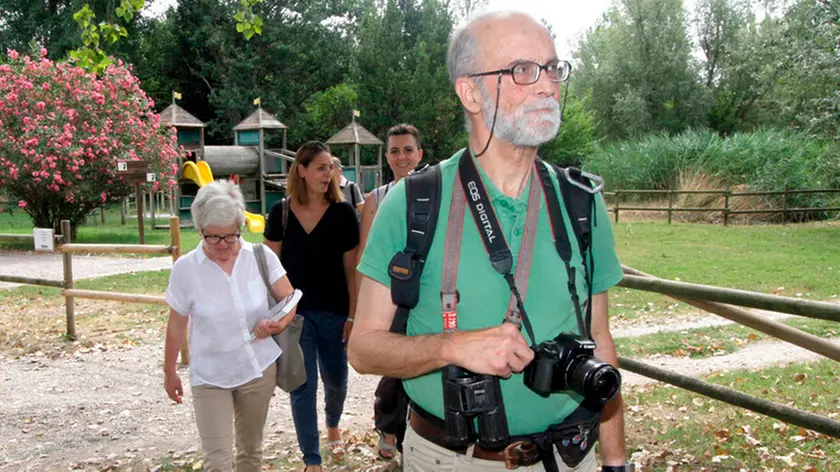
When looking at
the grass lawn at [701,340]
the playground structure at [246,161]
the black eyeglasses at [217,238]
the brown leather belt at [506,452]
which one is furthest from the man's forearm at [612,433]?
the playground structure at [246,161]

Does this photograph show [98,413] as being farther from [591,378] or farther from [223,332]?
[591,378]

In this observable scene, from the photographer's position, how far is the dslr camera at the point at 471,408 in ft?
5.91

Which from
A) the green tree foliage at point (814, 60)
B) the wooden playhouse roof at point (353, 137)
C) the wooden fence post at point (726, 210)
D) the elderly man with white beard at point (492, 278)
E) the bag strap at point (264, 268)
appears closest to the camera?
the elderly man with white beard at point (492, 278)

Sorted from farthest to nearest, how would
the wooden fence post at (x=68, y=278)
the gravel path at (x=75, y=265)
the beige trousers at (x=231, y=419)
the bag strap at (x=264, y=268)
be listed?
the gravel path at (x=75, y=265), the wooden fence post at (x=68, y=278), the bag strap at (x=264, y=268), the beige trousers at (x=231, y=419)

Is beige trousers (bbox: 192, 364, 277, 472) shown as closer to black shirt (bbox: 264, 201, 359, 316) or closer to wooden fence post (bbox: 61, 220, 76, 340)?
black shirt (bbox: 264, 201, 359, 316)

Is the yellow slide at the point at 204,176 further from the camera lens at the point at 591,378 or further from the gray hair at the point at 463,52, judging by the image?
the camera lens at the point at 591,378

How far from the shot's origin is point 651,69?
138 feet

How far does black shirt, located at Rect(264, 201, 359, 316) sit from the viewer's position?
5016 mm

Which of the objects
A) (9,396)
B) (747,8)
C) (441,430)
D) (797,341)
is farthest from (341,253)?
(747,8)

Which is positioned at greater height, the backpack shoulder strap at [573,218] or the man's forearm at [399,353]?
the backpack shoulder strap at [573,218]

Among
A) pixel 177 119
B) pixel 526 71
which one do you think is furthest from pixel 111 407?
pixel 177 119

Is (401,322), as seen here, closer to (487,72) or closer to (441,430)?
(441,430)

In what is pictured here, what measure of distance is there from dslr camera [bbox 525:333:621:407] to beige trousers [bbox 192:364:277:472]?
8.00 feet

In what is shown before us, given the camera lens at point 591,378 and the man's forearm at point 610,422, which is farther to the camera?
the man's forearm at point 610,422
